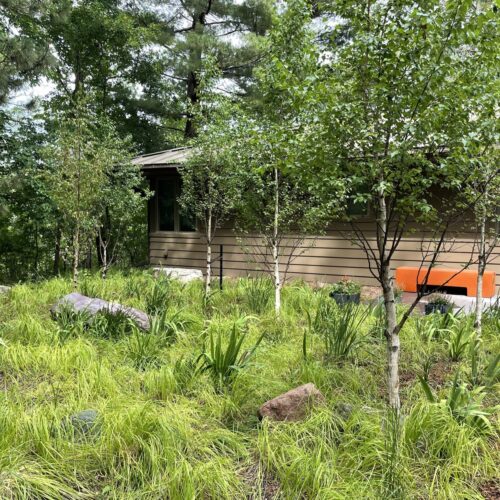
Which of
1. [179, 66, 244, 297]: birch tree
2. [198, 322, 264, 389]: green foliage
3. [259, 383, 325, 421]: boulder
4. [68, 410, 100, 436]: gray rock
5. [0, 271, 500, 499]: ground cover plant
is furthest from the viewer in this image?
[179, 66, 244, 297]: birch tree

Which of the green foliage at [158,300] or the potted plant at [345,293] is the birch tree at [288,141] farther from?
the green foliage at [158,300]

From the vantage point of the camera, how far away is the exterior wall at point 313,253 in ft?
24.3

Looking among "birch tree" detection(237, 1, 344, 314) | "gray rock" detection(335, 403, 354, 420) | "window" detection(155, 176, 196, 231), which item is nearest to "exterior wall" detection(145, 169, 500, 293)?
"window" detection(155, 176, 196, 231)

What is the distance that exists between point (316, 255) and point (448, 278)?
9.22 feet

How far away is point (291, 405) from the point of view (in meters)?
2.73

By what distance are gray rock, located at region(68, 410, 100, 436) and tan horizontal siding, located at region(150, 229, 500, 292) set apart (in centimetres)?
419

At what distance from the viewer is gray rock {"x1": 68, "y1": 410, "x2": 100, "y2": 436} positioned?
98.5 inches

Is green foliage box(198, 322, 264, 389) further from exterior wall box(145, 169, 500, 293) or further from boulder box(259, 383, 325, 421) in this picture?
exterior wall box(145, 169, 500, 293)

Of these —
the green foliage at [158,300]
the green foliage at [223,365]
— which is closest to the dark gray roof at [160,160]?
the green foliage at [158,300]

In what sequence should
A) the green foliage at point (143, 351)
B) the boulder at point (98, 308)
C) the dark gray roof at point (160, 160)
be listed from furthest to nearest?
the dark gray roof at point (160, 160)
the boulder at point (98, 308)
the green foliage at point (143, 351)

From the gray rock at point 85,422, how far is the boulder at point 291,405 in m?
1.04

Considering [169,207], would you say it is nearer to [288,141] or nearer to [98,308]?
[98,308]

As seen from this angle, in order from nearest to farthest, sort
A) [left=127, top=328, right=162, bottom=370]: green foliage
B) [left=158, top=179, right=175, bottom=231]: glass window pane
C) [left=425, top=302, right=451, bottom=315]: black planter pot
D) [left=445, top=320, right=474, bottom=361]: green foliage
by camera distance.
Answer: [left=127, top=328, right=162, bottom=370]: green foliage, [left=445, top=320, right=474, bottom=361]: green foliage, [left=425, top=302, right=451, bottom=315]: black planter pot, [left=158, top=179, right=175, bottom=231]: glass window pane

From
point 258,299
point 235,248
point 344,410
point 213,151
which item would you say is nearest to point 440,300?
point 258,299
